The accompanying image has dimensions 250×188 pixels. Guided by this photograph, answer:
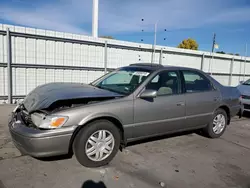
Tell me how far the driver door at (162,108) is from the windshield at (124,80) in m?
0.22

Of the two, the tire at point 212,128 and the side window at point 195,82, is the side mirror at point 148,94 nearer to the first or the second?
the side window at point 195,82

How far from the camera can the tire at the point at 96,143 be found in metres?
3.00

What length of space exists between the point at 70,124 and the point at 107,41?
6.29m

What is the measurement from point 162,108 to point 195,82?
1.29 m

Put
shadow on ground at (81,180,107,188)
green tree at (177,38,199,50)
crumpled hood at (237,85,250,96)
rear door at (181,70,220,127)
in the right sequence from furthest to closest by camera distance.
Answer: green tree at (177,38,199,50) < crumpled hood at (237,85,250,96) < rear door at (181,70,220,127) < shadow on ground at (81,180,107,188)

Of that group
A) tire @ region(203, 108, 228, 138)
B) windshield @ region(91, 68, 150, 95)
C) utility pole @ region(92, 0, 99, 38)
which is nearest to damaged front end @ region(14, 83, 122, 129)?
windshield @ region(91, 68, 150, 95)

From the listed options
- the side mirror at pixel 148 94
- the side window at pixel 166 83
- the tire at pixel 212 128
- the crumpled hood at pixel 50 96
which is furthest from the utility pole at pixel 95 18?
the side mirror at pixel 148 94

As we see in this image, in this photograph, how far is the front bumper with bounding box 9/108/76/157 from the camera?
2.72 meters

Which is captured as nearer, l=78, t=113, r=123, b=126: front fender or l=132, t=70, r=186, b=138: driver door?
l=78, t=113, r=123, b=126: front fender

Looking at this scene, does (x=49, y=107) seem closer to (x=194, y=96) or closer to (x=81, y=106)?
(x=81, y=106)

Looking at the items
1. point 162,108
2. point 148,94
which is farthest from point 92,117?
point 162,108

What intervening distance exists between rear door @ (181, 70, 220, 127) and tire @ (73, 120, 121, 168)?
1731mm

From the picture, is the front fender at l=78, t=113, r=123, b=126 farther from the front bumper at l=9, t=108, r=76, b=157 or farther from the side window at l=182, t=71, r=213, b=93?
the side window at l=182, t=71, r=213, b=93

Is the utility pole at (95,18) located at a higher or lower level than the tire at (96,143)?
higher
